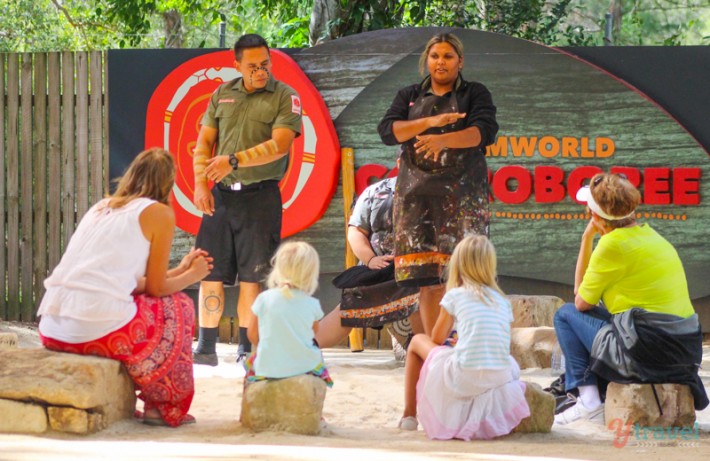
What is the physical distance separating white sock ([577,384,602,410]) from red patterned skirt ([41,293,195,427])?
5.44 ft

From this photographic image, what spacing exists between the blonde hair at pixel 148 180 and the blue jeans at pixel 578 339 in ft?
5.82

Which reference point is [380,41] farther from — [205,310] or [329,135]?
[205,310]

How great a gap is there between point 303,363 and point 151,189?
0.91m

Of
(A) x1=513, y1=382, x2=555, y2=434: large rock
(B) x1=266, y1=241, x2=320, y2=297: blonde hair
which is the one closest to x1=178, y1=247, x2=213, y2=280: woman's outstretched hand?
(B) x1=266, y1=241, x2=320, y2=297: blonde hair

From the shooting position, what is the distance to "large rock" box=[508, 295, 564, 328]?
6.30 m

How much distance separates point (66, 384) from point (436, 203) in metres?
1.81

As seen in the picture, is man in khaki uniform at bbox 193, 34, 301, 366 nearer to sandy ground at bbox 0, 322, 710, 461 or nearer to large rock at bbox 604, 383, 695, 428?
sandy ground at bbox 0, 322, 710, 461

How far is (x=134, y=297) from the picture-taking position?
4.23m

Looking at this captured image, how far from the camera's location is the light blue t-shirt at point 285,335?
13.8 ft

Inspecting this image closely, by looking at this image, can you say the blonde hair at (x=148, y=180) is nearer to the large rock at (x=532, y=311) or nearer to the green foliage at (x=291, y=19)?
the large rock at (x=532, y=311)

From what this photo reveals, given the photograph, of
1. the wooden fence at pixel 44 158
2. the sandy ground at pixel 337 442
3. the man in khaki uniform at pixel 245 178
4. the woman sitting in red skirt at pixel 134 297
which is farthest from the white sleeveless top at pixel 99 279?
the wooden fence at pixel 44 158

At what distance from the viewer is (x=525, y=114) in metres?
6.97

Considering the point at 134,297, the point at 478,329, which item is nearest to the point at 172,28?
the point at 134,297

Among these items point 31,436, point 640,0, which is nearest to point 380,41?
point 31,436
